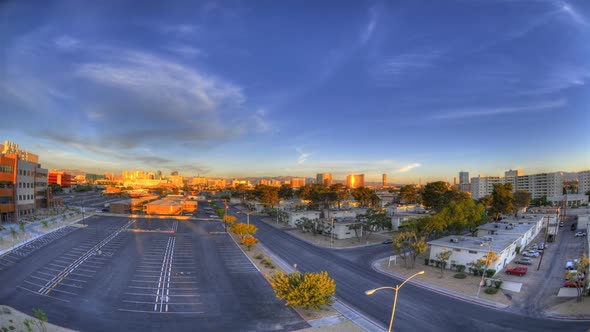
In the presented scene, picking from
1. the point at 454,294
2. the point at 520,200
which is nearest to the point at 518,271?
the point at 454,294

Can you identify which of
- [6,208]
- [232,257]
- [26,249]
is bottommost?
[232,257]

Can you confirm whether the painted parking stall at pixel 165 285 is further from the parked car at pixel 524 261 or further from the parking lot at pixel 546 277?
the parked car at pixel 524 261

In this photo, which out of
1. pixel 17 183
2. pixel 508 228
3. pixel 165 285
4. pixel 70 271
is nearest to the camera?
pixel 165 285

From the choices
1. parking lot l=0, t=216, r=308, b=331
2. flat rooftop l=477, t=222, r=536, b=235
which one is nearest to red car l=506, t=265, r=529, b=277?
flat rooftop l=477, t=222, r=536, b=235

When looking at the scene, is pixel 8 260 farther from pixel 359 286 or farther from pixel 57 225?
pixel 359 286

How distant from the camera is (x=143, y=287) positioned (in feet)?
99.5

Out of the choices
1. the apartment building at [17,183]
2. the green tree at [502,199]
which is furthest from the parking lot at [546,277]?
the apartment building at [17,183]

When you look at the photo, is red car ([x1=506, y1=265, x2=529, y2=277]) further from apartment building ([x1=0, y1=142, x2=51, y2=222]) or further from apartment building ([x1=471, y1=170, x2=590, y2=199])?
apartment building ([x1=471, y1=170, x2=590, y2=199])

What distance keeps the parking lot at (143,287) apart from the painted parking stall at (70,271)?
86 mm

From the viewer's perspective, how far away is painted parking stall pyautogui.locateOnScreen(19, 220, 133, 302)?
28.8 m

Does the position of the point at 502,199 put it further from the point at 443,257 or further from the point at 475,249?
the point at 443,257

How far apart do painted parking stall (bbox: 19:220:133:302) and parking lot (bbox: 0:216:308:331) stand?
9 centimetres

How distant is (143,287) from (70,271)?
11.5m

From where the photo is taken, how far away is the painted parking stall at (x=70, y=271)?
2881 cm
